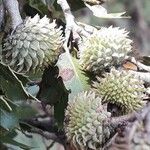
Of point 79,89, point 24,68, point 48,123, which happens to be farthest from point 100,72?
point 48,123

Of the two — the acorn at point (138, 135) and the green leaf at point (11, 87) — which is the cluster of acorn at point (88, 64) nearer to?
the green leaf at point (11, 87)

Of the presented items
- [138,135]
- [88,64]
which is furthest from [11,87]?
[138,135]

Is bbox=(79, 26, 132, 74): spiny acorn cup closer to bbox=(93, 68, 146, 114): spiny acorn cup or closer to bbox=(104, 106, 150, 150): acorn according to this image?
bbox=(93, 68, 146, 114): spiny acorn cup

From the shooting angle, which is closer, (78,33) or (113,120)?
(113,120)

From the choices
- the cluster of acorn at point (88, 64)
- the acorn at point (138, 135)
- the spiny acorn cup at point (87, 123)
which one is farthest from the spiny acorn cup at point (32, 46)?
the acorn at point (138, 135)

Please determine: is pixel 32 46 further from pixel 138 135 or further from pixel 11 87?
pixel 138 135

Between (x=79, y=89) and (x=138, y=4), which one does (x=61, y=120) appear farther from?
(x=138, y=4)

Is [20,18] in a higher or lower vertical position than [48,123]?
higher

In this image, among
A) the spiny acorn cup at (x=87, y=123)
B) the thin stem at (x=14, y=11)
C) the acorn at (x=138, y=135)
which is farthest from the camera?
the thin stem at (x=14, y=11)
